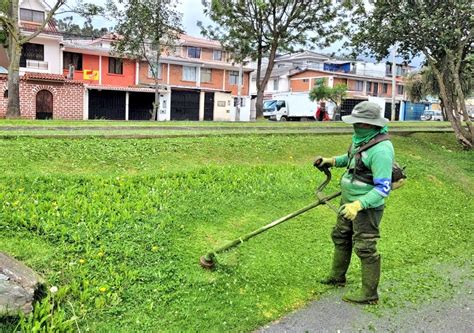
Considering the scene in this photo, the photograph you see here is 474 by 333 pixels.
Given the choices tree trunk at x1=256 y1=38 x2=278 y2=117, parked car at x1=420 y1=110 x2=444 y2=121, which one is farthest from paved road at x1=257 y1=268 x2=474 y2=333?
parked car at x1=420 y1=110 x2=444 y2=121

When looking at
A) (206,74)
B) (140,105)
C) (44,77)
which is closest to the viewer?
(44,77)

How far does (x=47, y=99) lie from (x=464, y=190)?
26738 mm

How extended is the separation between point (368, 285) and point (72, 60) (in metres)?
34.2

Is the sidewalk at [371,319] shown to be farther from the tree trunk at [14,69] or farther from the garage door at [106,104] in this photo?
the garage door at [106,104]

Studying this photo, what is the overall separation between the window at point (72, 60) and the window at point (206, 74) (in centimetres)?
1041

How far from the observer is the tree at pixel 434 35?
43.5ft

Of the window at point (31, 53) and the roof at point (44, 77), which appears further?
the window at point (31, 53)

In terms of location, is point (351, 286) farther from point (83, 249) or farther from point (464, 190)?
point (464, 190)

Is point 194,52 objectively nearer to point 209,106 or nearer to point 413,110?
point 209,106

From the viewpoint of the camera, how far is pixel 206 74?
136 ft

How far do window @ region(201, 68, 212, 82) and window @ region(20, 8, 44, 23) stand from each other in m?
13.3

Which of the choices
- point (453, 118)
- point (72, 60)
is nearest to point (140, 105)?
point (72, 60)

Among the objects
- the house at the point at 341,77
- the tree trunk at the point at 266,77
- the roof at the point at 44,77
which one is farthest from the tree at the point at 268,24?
the house at the point at 341,77

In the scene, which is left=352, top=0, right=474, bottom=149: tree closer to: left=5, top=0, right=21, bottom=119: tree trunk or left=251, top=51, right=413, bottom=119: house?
left=5, top=0, right=21, bottom=119: tree trunk
